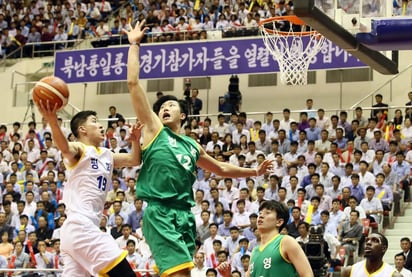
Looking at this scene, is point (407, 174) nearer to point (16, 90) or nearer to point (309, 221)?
point (309, 221)

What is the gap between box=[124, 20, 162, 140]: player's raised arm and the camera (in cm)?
624

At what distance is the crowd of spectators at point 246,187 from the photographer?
537 inches

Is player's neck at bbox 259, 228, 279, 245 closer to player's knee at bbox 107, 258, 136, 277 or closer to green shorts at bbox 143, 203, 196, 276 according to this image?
green shorts at bbox 143, 203, 196, 276

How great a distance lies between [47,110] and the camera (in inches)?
249

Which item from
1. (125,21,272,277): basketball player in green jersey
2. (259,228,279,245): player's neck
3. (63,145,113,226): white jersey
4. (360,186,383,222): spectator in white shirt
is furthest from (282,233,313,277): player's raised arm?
(360,186,383,222): spectator in white shirt

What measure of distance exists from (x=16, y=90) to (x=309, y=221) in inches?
471

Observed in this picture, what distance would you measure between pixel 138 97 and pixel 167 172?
579 mm

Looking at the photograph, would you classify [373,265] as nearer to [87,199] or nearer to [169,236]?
[169,236]

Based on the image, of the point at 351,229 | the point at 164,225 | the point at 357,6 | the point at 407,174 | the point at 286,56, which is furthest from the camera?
the point at 407,174

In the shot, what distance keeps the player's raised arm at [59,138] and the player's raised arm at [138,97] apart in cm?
55

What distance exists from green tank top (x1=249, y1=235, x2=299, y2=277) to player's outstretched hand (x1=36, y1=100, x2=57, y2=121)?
187 centimetres

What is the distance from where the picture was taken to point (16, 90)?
76.5 ft

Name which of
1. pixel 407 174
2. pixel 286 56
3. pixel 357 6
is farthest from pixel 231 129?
pixel 357 6

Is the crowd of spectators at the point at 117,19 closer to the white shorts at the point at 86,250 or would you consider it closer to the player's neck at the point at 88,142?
the player's neck at the point at 88,142
